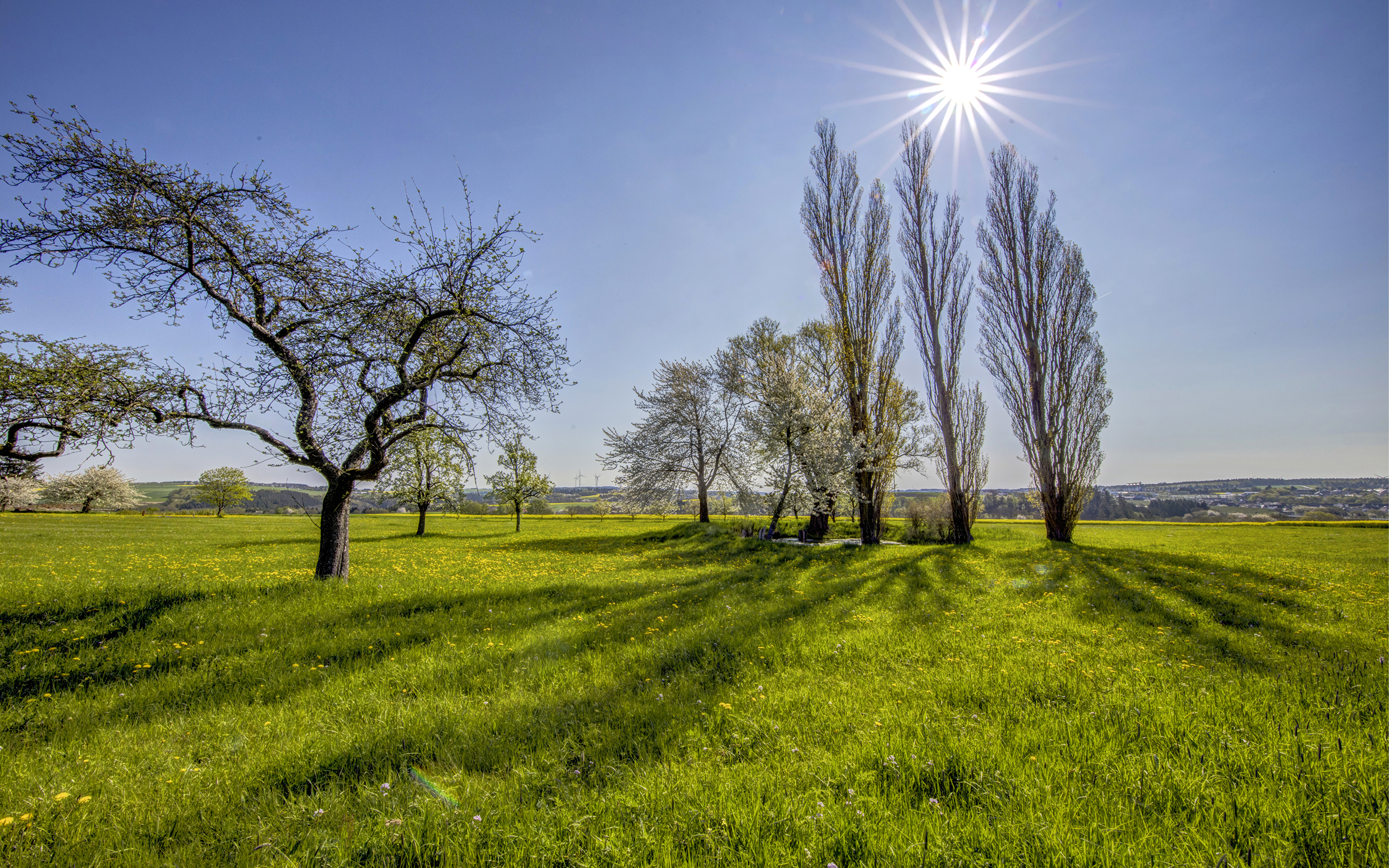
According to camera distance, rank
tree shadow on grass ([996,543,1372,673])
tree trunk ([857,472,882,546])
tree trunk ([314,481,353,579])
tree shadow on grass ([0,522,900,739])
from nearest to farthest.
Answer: tree shadow on grass ([0,522,900,739]) → tree shadow on grass ([996,543,1372,673]) → tree trunk ([314,481,353,579]) → tree trunk ([857,472,882,546])

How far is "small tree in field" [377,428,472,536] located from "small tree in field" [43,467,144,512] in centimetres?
4621

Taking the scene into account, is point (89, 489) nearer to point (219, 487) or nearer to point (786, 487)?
point (219, 487)

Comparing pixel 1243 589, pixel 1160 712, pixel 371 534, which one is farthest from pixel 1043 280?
pixel 371 534

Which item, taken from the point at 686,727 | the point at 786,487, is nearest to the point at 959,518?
the point at 786,487

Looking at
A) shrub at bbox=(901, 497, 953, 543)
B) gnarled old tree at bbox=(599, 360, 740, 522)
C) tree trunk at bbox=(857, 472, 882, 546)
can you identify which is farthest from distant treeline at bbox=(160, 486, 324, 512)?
shrub at bbox=(901, 497, 953, 543)

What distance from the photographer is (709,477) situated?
2736 cm

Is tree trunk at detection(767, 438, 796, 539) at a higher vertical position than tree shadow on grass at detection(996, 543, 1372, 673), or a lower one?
higher

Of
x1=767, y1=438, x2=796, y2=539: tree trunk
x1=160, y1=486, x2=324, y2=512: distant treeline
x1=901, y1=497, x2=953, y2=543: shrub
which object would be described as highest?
x1=767, y1=438, x2=796, y2=539: tree trunk

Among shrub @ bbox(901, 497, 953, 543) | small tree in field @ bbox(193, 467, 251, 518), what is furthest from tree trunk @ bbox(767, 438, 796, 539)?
small tree in field @ bbox(193, 467, 251, 518)

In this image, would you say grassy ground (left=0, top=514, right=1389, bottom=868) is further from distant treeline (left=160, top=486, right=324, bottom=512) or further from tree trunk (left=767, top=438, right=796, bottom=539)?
distant treeline (left=160, top=486, right=324, bottom=512)

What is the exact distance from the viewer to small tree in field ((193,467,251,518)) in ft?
156

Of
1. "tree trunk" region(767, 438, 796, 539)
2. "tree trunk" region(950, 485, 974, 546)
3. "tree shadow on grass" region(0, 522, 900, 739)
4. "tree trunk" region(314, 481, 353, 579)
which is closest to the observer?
"tree shadow on grass" region(0, 522, 900, 739)

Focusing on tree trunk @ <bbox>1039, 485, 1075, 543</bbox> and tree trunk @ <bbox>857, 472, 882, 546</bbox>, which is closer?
tree trunk @ <bbox>857, 472, 882, 546</bbox>

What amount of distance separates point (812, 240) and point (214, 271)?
66.4 feet
